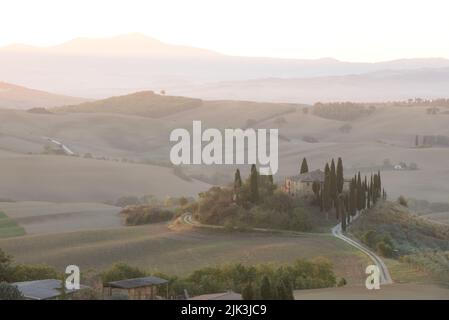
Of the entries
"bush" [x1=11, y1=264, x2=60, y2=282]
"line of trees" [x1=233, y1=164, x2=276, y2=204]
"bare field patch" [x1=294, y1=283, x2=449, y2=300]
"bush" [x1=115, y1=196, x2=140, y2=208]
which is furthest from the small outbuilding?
"bush" [x1=115, y1=196, x2=140, y2=208]

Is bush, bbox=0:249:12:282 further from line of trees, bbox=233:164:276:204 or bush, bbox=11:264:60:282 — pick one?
line of trees, bbox=233:164:276:204

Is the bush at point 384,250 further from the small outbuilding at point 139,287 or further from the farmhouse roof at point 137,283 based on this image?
the small outbuilding at point 139,287

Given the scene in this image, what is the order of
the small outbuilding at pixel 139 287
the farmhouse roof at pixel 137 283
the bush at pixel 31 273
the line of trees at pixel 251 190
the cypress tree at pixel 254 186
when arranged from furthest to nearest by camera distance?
the line of trees at pixel 251 190, the cypress tree at pixel 254 186, the bush at pixel 31 273, the farmhouse roof at pixel 137 283, the small outbuilding at pixel 139 287

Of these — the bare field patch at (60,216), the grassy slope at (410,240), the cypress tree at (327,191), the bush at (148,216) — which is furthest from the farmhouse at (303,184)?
the bare field patch at (60,216)

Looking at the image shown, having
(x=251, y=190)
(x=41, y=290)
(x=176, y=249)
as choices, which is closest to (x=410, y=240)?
(x=251, y=190)

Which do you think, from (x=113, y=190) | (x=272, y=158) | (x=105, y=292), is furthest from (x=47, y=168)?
(x=105, y=292)
